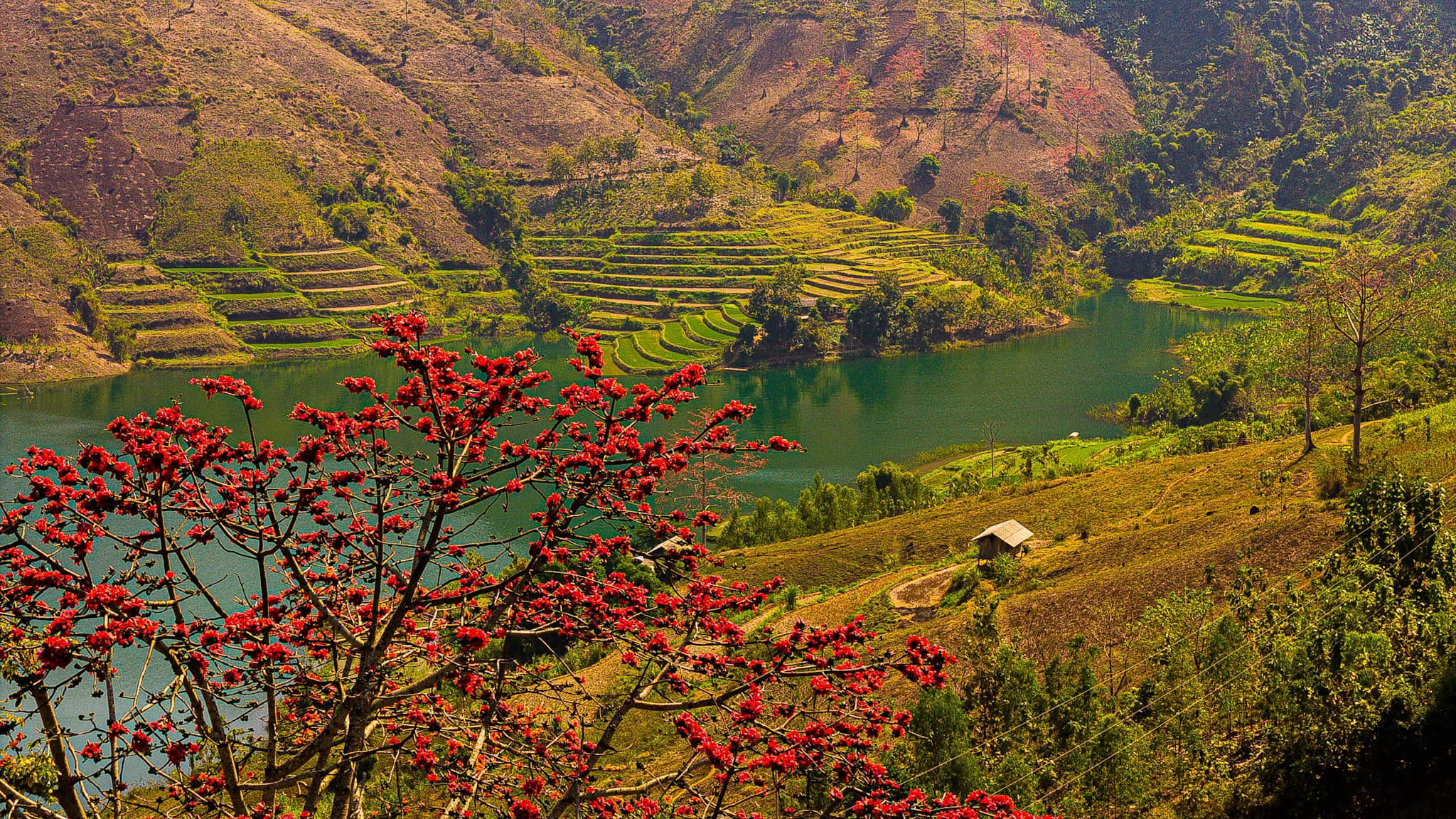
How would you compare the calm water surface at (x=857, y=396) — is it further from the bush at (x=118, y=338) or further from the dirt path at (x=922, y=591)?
the dirt path at (x=922, y=591)

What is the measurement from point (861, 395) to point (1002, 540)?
158 ft

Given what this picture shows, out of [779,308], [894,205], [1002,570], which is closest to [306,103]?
[894,205]

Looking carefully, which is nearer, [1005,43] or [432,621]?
[432,621]

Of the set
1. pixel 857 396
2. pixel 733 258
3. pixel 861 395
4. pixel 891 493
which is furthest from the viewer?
pixel 733 258

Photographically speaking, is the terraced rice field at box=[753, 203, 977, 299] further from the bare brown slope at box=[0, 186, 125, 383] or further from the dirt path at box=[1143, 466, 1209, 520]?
the dirt path at box=[1143, 466, 1209, 520]

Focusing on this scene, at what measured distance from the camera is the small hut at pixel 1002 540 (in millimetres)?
35250

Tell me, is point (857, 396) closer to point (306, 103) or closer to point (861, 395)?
point (861, 395)

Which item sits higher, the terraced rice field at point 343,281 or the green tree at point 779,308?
the terraced rice field at point 343,281

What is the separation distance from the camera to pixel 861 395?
8325 centimetres

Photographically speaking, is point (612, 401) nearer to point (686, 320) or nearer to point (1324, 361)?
point (1324, 361)

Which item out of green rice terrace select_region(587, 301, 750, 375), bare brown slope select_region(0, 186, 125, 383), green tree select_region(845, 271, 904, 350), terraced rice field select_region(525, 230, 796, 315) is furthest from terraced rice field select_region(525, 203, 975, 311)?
bare brown slope select_region(0, 186, 125, 383)

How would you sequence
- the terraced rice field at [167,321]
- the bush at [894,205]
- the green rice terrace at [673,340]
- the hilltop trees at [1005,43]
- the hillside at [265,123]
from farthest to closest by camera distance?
the hilltop trees at [1005,43] < the bush at [894,205] < the hillside at [265,123] < the terraced rice field at [167,321] < the green rice terrace at [673,340]

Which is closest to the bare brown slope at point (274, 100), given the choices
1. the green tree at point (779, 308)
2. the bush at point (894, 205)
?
the bush at point (894, 205)

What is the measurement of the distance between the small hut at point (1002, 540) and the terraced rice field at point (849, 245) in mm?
68799
